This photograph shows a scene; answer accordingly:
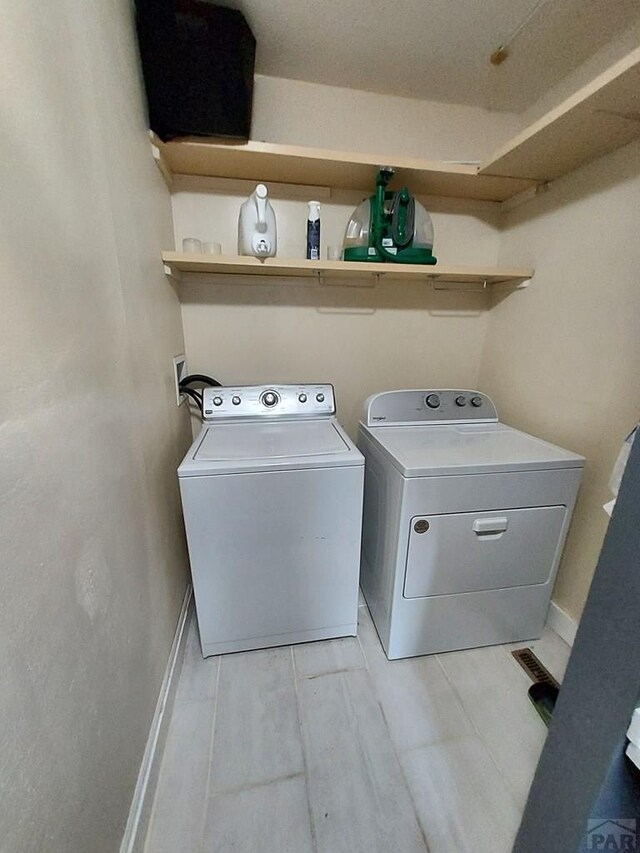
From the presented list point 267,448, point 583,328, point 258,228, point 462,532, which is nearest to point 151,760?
point 267,448

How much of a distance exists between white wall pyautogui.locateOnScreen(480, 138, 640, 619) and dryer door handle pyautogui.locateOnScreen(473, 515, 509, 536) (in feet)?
1.42

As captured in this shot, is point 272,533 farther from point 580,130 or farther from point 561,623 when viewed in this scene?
point 580,130

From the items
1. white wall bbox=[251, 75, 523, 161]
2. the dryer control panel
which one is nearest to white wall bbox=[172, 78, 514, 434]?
white wall bbox=[251, 75, 523, 161]

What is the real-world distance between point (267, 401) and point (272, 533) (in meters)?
0.65

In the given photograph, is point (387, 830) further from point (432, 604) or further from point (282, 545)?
point (282, 545)

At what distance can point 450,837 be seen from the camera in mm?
915

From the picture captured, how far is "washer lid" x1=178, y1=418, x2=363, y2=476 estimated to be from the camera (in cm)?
115

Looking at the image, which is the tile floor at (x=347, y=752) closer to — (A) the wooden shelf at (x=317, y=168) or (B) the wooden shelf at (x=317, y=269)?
(B) the wooden shelf at (x=317, y=269)

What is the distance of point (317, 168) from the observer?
4.85 feet

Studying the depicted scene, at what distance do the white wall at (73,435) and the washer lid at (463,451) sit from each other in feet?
2.92

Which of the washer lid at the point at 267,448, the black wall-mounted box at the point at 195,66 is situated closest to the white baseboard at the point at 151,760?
the washer lid at the point at 267,448

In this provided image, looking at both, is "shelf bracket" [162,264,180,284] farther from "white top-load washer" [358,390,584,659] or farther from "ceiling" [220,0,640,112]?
"white top-load washer" [358,390,584,659]

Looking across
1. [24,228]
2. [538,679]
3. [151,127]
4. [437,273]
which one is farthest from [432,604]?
[151,127]

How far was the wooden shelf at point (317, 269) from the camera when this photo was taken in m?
1.42
